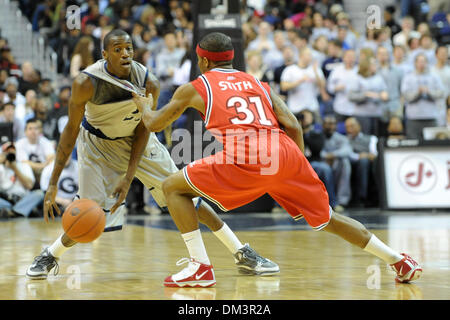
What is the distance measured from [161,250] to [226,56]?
274cm

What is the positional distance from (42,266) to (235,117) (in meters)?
Answer: 1.93

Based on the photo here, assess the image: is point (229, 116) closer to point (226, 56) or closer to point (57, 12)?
point (226, 56)

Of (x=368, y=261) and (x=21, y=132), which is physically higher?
(x=21, y=132)

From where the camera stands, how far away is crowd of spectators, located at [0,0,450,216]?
12.4 metres

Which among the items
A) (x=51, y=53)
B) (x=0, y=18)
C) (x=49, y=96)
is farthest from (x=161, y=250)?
(x=0, y=18)

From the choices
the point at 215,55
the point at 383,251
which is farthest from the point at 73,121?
the point at 383,251

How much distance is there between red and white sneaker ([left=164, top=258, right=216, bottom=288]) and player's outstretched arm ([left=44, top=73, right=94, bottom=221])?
1269mm

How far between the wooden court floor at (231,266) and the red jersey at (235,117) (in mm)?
990

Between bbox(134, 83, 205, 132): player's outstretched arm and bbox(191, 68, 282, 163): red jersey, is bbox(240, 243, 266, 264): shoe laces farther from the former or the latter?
bbox(134, 83, 205, 132): player's outstretched arm

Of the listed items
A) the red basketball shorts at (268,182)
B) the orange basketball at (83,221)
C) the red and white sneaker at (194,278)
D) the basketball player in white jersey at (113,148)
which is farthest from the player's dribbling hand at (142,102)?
the red and white sneaker at (194,278)

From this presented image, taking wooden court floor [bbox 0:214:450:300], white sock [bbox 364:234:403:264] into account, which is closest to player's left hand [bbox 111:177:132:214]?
wooden court floor [bbox 0:214:450:300]

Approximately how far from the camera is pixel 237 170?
17.1 ft

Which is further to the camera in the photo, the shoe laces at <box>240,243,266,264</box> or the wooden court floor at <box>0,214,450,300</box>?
the shoe laces at <box>240,243,266,264</box>

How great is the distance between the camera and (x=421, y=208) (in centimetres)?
1252
